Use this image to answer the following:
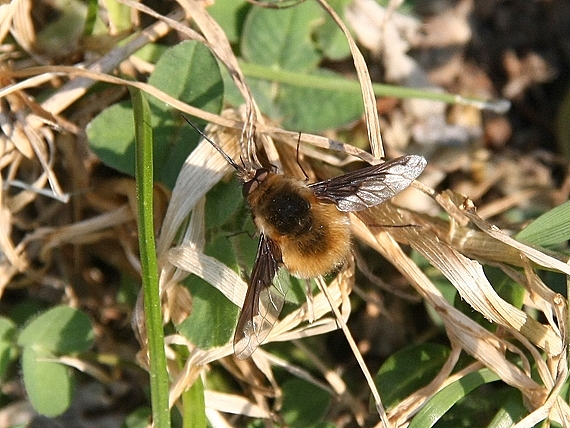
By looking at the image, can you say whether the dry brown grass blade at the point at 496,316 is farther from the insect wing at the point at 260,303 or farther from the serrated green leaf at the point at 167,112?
the serrated green leaf at the point at 167,112

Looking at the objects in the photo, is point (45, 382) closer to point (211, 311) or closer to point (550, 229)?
point (211, 311)

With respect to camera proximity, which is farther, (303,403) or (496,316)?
(303,403)

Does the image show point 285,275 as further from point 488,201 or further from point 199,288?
point 488,201

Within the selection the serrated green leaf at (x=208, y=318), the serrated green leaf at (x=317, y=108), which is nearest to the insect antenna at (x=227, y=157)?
the serrated green leaf at (x=208, y=318)

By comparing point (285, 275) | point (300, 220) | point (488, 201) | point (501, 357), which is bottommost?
point (488, 201)

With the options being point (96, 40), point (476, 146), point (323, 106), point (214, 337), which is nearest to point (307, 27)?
point (323, 106)

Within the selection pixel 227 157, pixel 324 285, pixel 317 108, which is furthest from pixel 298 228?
pixel 317 108
